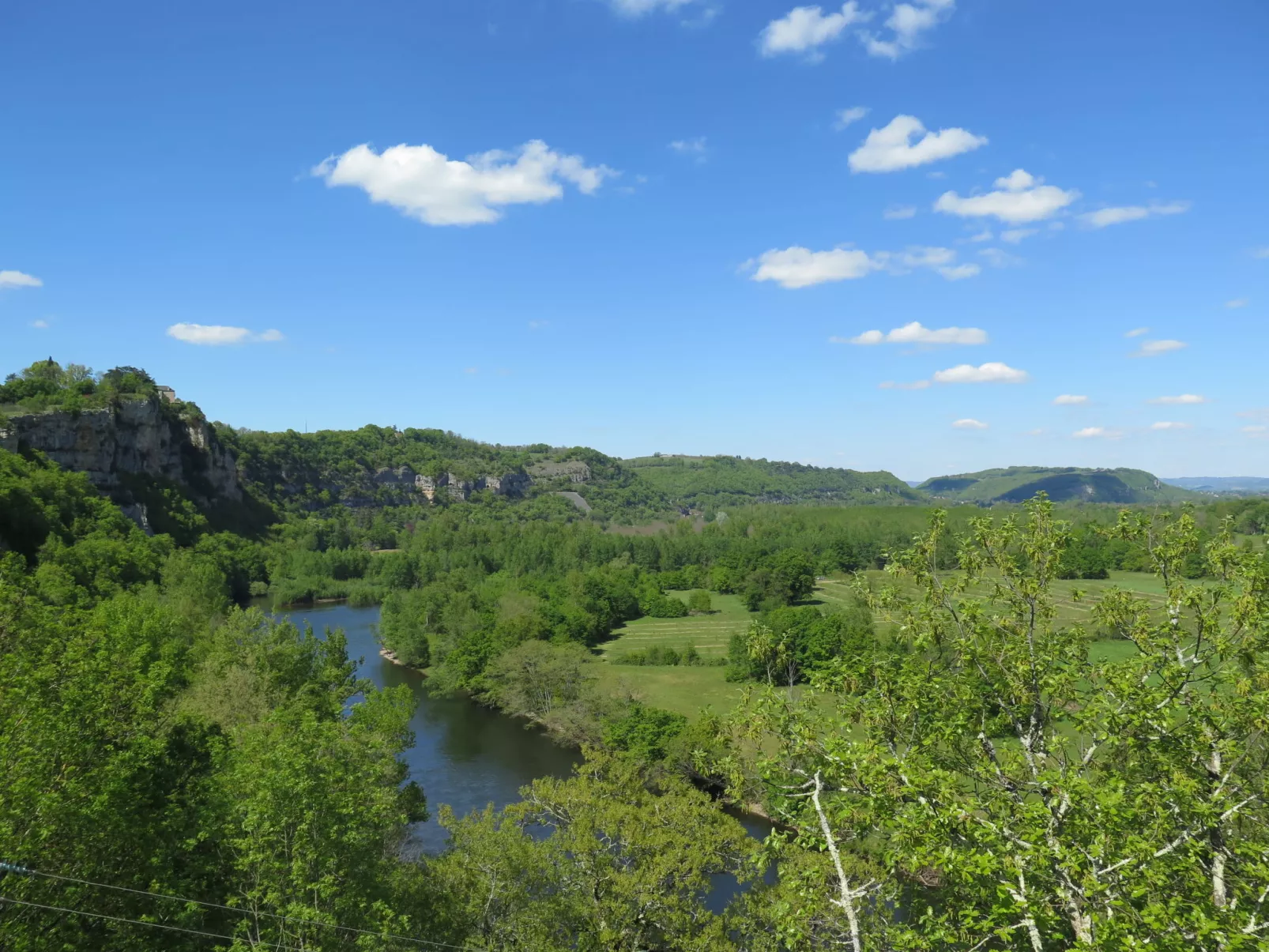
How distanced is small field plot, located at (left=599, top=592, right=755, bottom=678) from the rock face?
201 ft

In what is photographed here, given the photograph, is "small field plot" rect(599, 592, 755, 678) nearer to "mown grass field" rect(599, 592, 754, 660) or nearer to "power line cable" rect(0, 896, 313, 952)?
"mown grass field" rect(599, 592, 754, 660)

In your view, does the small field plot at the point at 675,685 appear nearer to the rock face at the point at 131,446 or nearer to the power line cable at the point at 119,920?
the power line cable at the point at 119,920

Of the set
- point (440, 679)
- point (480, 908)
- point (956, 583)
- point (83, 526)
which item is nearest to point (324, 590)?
point (83, 526)

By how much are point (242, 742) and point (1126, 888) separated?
19766 millimetres

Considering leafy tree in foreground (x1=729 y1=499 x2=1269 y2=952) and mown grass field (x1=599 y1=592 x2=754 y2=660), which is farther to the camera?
mown grass field (x1=599 y1=592 x2=754 y2=660)

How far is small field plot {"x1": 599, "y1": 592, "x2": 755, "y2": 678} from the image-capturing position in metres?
67.7

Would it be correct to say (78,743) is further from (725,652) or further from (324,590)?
(324,590)

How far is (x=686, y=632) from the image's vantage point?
74938mm

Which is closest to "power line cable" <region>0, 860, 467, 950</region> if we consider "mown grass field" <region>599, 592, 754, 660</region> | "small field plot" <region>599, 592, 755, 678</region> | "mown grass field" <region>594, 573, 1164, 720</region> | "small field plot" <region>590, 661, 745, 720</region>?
"mown grass field" <region>594, 573, 1164, 720</region>

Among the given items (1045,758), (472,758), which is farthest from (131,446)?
(1045,758)

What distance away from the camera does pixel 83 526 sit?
59531 millimetres

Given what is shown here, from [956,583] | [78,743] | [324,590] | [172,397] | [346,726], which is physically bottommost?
[324,590]

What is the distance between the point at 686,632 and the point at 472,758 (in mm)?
36923

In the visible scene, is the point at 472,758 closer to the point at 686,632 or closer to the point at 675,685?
the point at 675,685
